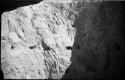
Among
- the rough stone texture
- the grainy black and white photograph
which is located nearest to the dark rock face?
the grainy black and white photograph

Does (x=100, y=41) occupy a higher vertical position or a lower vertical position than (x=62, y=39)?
lower

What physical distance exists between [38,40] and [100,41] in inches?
74.6

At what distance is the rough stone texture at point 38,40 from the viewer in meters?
3.50

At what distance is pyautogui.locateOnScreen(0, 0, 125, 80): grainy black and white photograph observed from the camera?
3557 millimetres

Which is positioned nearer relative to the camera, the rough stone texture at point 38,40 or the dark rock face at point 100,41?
the rough stone texture at point 38,40

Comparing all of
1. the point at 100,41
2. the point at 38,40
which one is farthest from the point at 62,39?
the point at 100,41

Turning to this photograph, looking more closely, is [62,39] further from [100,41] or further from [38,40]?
[100,41]

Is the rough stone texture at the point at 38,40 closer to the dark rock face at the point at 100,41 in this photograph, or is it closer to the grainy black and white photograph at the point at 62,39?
the grainy black and white photograph at the point at 62,39

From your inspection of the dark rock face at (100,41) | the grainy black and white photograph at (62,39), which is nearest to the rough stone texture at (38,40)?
the grainy black and white photograph at (62,39)

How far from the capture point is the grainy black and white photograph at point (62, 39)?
11.7 feet

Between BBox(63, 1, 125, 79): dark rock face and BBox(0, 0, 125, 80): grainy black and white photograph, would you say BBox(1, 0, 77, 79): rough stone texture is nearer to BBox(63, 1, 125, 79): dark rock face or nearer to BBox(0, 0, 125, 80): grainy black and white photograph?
BBox(0, 0, 125, 80): grainy black and white photograph

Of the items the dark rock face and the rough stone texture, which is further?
the dark rock face

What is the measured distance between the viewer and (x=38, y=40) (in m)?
3.75

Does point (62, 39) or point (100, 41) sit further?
point (100, 41)
